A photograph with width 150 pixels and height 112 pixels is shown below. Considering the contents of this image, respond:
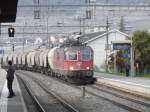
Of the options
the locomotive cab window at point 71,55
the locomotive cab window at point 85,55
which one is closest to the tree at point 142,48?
the locomotive cab window at point 85,55

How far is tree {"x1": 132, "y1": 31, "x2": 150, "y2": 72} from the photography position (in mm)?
70188

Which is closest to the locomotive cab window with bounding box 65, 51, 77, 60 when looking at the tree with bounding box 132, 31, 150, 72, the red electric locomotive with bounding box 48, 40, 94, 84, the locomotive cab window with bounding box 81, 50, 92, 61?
the red electric locomotive with bounding box 48, 40, 94, 84

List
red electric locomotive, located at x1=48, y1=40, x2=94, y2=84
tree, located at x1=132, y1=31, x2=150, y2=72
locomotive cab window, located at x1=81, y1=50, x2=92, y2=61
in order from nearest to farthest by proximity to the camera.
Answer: red electric locomotive, located at x1=48, y1=40, x2=94, y2=84 < locomotive cab window, located at x1=81, y1=50, x2=92, y2=61 < tree, located at x1=132, y1=31, x2=150, y2=72

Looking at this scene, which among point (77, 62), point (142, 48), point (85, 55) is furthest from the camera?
point (142, 48)

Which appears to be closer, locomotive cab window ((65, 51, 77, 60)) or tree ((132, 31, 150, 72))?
locomotive cab window ((65, 51, 77, 60))

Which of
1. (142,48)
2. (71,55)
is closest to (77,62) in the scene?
(71,55)

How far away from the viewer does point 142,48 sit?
71.3 metres

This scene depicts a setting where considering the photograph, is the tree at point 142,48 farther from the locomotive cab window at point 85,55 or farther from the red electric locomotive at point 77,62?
the locomotive cab window at point 85,55

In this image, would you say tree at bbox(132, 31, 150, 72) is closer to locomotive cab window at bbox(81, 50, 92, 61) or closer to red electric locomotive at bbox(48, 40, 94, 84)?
red electric locomotive at bbox(48, 40, 94, 84)

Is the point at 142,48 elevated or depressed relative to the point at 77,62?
elevated

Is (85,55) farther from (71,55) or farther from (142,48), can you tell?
(142,48)

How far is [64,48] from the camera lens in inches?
1644

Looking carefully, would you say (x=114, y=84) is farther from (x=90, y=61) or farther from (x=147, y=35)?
(x=147, y=35)

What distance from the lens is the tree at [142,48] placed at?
70.2 m
